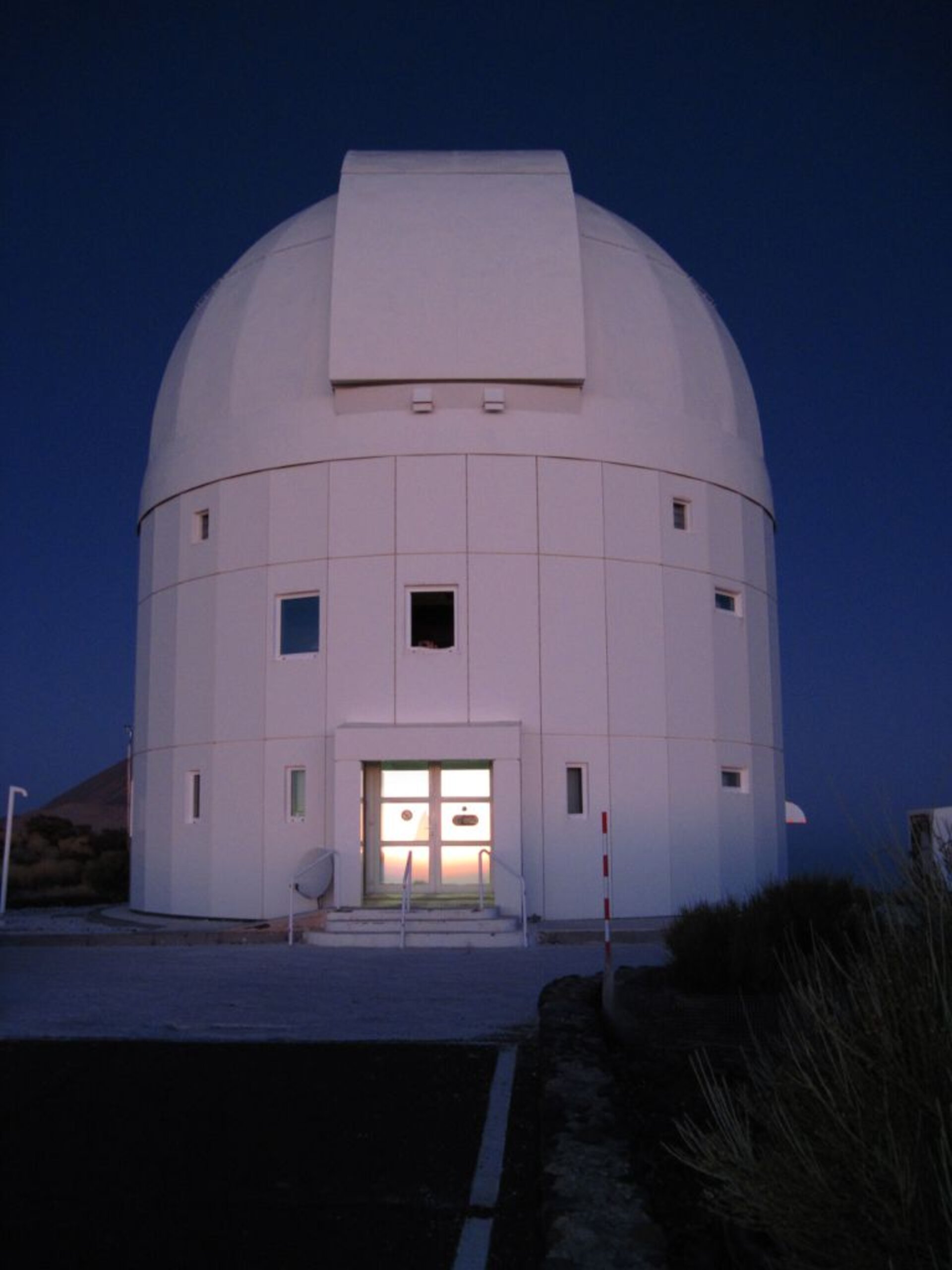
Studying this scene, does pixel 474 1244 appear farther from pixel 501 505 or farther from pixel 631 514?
pixel 631 514

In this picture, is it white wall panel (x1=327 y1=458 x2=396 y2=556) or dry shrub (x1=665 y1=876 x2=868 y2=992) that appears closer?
dry shrub (x1=665 y1=876 x2=868 y2=992)

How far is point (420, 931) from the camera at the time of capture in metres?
14.1

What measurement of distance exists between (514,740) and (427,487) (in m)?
3.71

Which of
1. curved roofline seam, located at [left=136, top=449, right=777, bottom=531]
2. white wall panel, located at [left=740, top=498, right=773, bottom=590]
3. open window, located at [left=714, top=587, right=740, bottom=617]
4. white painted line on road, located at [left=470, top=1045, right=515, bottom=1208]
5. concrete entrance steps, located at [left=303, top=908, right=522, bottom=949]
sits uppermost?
curved roofline seam, located at [left=136, top=449, right=777, bottom=531]

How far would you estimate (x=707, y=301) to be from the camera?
20516 mm

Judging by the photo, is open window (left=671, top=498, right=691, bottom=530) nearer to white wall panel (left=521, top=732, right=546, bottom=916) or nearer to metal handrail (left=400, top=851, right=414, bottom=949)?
white wall panel (left=521, top=732, right=546, bottom=916)

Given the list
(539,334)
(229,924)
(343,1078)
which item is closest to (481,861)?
(229,924)

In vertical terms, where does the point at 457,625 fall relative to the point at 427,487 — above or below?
below

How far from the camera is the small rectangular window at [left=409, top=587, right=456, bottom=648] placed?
1686 cm

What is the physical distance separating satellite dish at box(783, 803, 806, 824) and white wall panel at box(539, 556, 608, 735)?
7374mm

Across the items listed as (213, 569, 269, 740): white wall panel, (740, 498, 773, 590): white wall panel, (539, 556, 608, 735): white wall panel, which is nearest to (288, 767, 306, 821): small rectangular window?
(213, 569, 269, 740): white wall panel

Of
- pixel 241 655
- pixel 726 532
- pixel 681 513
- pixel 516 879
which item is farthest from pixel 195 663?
pixel 726 532

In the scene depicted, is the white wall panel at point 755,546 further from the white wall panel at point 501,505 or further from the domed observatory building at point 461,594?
the white wall panel at point 501,505

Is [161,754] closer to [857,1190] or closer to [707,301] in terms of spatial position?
[707,301]
